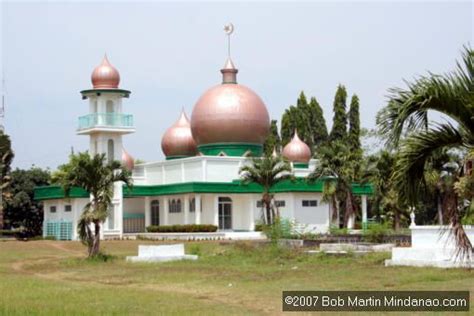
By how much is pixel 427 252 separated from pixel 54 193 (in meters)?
32.1

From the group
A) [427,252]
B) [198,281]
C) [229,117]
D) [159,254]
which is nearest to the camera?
[198,281]

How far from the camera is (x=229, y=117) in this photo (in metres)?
53.2

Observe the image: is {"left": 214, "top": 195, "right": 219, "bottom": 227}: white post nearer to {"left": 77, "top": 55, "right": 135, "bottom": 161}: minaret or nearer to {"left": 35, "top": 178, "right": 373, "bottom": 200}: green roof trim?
{"left": 35, "top": 178, "right": 373, "bottom": 200}: green roof trim

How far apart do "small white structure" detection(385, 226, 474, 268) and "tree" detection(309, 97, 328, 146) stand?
3973cm

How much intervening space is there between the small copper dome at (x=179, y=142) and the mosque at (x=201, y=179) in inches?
37.9

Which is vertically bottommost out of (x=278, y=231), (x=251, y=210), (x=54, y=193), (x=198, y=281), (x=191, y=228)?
(x=198, y=281)

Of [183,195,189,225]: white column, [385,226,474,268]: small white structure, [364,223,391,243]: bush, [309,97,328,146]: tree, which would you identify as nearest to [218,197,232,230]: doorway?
[183,195,189,225]: white column

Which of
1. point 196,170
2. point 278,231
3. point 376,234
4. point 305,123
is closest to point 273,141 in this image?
point 305,123

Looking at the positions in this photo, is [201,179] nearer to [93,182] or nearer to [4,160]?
[4,160]

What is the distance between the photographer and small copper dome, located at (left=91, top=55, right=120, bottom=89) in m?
49.7

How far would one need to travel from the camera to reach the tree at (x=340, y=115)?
61.8 metres

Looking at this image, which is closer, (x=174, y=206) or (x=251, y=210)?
(x=251, y=210)

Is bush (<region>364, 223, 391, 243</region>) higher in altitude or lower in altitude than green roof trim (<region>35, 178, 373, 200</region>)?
lower

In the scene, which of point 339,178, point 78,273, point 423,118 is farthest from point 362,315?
point 339,178
